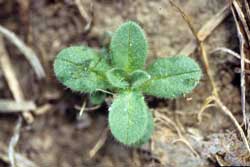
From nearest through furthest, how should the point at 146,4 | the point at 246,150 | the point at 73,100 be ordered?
the point at 246,150 → the point at 146,4 → the point at 73,100

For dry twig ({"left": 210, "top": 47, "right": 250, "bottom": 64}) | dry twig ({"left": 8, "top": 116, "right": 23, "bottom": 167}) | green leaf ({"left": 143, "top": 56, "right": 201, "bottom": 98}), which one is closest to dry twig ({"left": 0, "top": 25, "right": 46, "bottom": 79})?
dry twig ({"left": 8, "top": 116, "right": 23, "bottom": 167})

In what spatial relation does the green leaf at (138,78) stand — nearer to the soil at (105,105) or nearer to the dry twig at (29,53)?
the soil at (105,105)

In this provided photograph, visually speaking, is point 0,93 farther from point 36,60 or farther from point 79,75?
point 79,75

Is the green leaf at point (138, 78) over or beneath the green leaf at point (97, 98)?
over

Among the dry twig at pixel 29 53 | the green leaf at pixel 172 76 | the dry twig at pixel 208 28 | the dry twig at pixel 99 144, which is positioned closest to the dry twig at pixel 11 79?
the dry twig at pixel 29 53

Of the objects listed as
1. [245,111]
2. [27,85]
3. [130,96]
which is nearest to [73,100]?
[27,85]

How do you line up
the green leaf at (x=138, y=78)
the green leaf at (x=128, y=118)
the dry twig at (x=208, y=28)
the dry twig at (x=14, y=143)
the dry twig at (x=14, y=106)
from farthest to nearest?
the dry twig at (x=14, y=106), the dry twig at (x=14, y=143), the dry twig at (x=208, y=28), the green leaf at (x=138, y=78), the green leaf at (x=128, y=118)

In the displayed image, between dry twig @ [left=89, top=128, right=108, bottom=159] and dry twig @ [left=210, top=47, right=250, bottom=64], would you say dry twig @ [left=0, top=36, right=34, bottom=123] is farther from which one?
dry twig @ [left=210, top=47, right=250, bottom=64]

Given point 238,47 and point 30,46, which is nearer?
point 238,47
